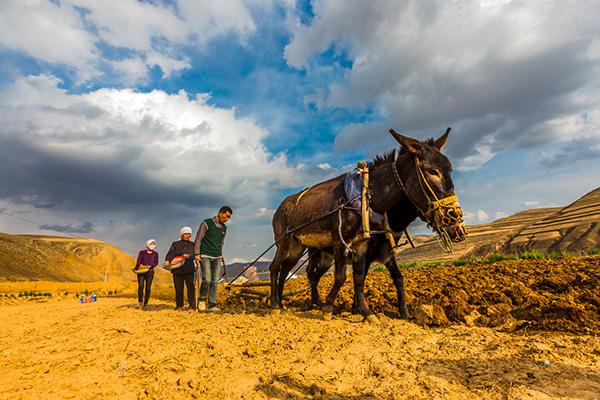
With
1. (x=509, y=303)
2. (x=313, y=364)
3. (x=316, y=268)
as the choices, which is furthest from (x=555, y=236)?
(x=313, y=364)

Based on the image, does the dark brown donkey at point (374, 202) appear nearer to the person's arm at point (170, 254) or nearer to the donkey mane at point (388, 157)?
the donkey mane at point (388, 157)

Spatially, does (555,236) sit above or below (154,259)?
below

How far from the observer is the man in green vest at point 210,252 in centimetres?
727

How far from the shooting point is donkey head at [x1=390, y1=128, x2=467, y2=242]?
441 centimetres

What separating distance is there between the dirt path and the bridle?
1.15 metres

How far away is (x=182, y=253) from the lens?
8523 mm

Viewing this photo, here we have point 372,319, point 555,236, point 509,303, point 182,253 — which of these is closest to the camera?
point 372,319

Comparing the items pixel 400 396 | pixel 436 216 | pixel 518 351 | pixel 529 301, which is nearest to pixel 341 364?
pixel 400 396

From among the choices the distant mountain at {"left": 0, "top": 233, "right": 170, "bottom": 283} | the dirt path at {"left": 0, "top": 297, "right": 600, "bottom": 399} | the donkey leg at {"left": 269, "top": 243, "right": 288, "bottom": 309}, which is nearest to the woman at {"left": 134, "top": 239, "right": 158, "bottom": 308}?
the donkey leg at {"left": 269, "top": 243, "right": 288, "bottom": 309}

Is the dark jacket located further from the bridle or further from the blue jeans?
the bridle

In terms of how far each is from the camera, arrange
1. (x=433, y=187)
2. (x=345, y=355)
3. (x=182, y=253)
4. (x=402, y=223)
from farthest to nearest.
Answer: (x=182, y=253) < (x=402, y=223) < (x=433, y=187) < (x=345, y=355)

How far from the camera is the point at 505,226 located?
256 ft

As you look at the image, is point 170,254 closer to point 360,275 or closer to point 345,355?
point 360,275

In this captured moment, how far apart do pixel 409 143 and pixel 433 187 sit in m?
0.74
